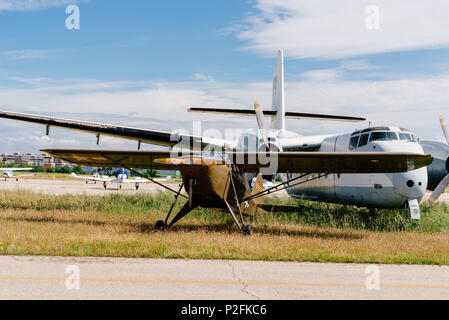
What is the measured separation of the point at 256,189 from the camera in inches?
551

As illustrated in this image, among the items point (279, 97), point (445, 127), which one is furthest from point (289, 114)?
point (445, 127)

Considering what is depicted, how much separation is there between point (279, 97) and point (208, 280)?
→ 60.0 ft

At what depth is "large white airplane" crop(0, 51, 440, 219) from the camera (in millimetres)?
12719

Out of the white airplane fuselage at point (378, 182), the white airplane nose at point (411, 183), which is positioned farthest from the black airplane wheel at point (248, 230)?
the white airplane nose at point (411, 183)

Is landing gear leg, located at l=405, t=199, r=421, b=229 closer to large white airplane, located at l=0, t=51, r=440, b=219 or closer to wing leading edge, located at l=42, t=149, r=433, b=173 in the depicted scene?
large white airplane, located at l=0, t=51, r=440, b=219

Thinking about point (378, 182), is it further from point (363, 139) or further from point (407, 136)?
point (407, 136)

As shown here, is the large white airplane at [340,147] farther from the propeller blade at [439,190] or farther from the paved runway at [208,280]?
the paved runway at [208,280]

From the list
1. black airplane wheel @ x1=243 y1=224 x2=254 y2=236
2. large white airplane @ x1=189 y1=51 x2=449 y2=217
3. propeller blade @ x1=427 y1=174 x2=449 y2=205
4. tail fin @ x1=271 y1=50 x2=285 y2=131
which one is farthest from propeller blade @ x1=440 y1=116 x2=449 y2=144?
black airplane wheel @ x1=243 y1=224 x2=254 y2=236

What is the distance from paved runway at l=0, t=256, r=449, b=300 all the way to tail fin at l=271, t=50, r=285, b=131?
1578 centimetres

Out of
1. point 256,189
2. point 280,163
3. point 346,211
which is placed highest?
point 280,163
